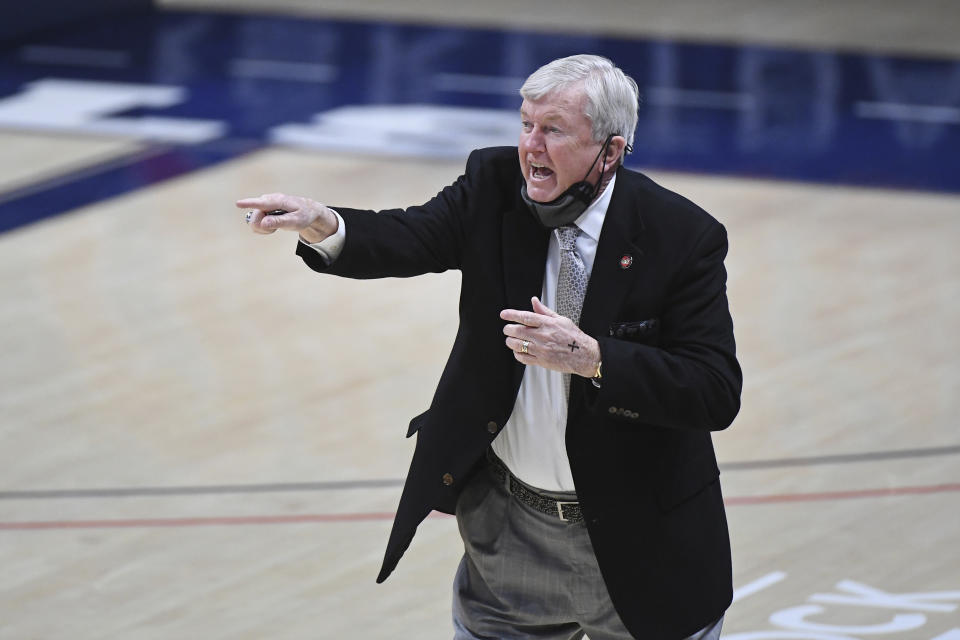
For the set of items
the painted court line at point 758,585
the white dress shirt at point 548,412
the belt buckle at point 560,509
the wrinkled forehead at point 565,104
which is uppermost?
the wrinkled forehead at point 565,104

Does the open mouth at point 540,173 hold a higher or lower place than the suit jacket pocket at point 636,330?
higher

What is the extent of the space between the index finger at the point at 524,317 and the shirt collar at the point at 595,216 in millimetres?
320

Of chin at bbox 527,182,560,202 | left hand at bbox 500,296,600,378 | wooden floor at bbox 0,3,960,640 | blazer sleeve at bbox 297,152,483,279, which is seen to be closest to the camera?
left hand at bbox 500,296,600,378

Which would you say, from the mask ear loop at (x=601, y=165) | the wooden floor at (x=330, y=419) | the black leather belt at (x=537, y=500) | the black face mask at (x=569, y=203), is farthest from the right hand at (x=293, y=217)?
the wooden floor at (x=330, y=419)

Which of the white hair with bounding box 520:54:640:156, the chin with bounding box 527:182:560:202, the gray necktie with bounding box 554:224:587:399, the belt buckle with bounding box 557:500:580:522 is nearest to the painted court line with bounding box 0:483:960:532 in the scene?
the belt buckle with bounding box 557:500:580:522

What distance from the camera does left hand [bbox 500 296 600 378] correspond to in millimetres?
2760

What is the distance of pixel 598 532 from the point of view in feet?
10.1

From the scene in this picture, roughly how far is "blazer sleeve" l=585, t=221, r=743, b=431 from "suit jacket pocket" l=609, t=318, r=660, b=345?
24mm

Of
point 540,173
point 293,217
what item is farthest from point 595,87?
point 293,217

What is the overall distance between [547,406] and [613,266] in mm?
317

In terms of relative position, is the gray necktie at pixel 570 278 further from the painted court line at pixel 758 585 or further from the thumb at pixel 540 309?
the painted court line at pixel 758 585

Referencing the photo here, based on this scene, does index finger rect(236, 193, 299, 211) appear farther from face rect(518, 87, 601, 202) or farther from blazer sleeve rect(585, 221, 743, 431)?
blazer sleeve rect(585, 221, 743, 431)

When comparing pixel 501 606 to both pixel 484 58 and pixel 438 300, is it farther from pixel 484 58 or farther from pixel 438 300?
pixel 484 58

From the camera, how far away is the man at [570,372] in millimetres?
2883
